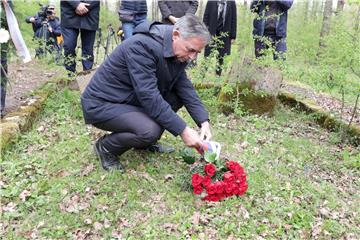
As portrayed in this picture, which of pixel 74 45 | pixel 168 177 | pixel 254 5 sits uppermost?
pixel 254 5

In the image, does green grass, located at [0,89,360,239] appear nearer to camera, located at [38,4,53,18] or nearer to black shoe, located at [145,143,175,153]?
black shoe, located at [145,143,175,153]

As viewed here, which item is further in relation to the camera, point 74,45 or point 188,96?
point 74,45

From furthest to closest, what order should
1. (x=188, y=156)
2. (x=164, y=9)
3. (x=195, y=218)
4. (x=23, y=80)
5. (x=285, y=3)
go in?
(x=23, y=80)
(x=285, y=3)
(x=164, y=9)
(x=188, y=156)
(x=195, y=218)

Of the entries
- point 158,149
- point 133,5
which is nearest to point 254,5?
point 133,5

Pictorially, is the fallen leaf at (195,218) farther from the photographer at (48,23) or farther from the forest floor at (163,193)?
the photographer at (48,23)

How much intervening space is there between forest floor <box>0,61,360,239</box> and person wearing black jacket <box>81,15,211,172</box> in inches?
12.9

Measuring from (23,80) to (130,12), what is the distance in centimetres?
218

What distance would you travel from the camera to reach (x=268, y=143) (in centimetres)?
442

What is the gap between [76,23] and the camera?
5.14 m

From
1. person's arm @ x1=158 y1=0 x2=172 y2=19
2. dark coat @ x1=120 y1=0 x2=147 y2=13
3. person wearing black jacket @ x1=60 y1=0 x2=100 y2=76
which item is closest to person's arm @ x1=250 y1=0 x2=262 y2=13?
person's arm @ x1=158 y1=0 x2=172 y2=19

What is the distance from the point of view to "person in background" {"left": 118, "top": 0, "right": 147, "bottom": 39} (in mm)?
5609

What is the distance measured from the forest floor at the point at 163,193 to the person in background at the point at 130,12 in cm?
192

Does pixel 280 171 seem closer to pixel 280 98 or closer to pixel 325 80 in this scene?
pixel 325 80

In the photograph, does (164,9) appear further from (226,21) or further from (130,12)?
(226,21)
